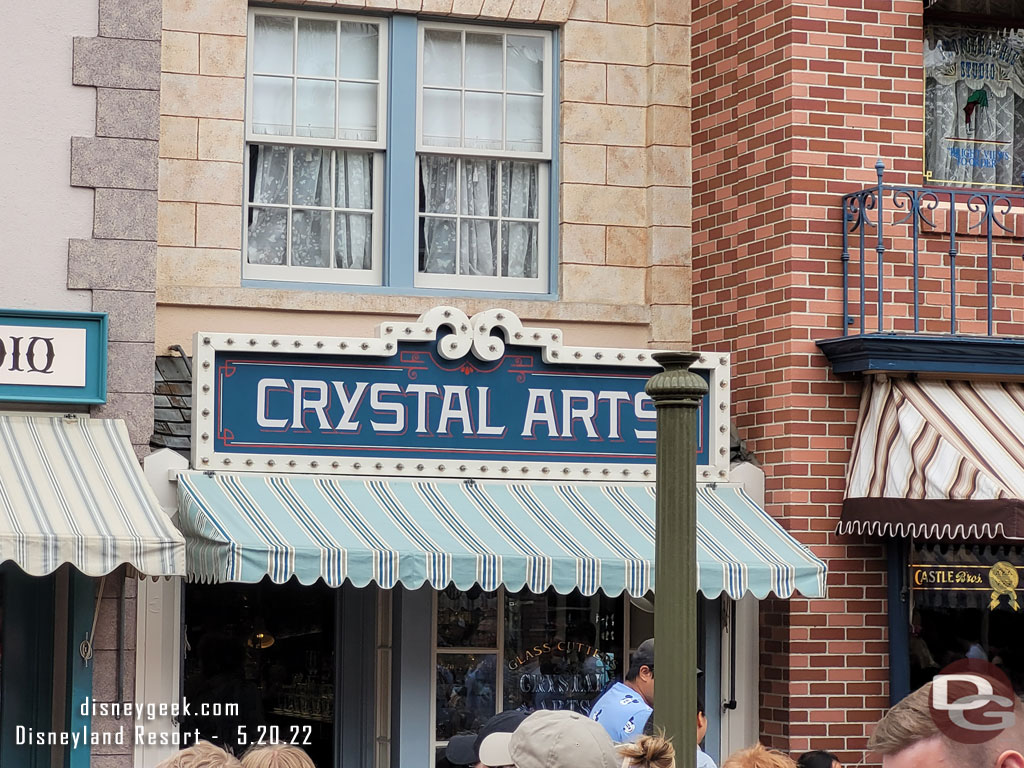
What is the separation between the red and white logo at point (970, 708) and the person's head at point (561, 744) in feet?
4.35

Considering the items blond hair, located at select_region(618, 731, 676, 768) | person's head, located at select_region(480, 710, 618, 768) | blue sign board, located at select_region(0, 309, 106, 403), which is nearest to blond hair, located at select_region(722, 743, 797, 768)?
blond hair, located at select_region(618, 731, 676, 768)

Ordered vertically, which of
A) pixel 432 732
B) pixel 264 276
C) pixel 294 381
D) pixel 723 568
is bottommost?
pixel 432 732

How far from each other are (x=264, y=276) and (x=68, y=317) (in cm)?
157

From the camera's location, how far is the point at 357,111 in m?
9.96

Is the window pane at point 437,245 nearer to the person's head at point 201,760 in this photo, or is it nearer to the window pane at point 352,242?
the window pane at point 352,242

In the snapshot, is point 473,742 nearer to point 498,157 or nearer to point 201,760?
point 201,760

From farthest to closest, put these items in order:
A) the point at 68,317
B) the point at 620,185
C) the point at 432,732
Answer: the point at 620,185, the point at 432,732, the point at 68,317

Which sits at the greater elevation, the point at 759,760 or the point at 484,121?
the point at 484,121

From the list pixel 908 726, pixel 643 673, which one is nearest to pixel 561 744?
pixel 908 726

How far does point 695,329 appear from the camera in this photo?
34.0 ft

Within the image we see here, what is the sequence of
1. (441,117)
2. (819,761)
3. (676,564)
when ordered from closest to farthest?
(676,564) → (819,761) → (441,117)

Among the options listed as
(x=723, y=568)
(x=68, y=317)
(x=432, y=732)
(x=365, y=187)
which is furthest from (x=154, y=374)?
(x=723, y=568)

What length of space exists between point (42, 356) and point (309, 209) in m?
2.10

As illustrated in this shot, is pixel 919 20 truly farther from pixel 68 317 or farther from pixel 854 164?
pixel 68 317
